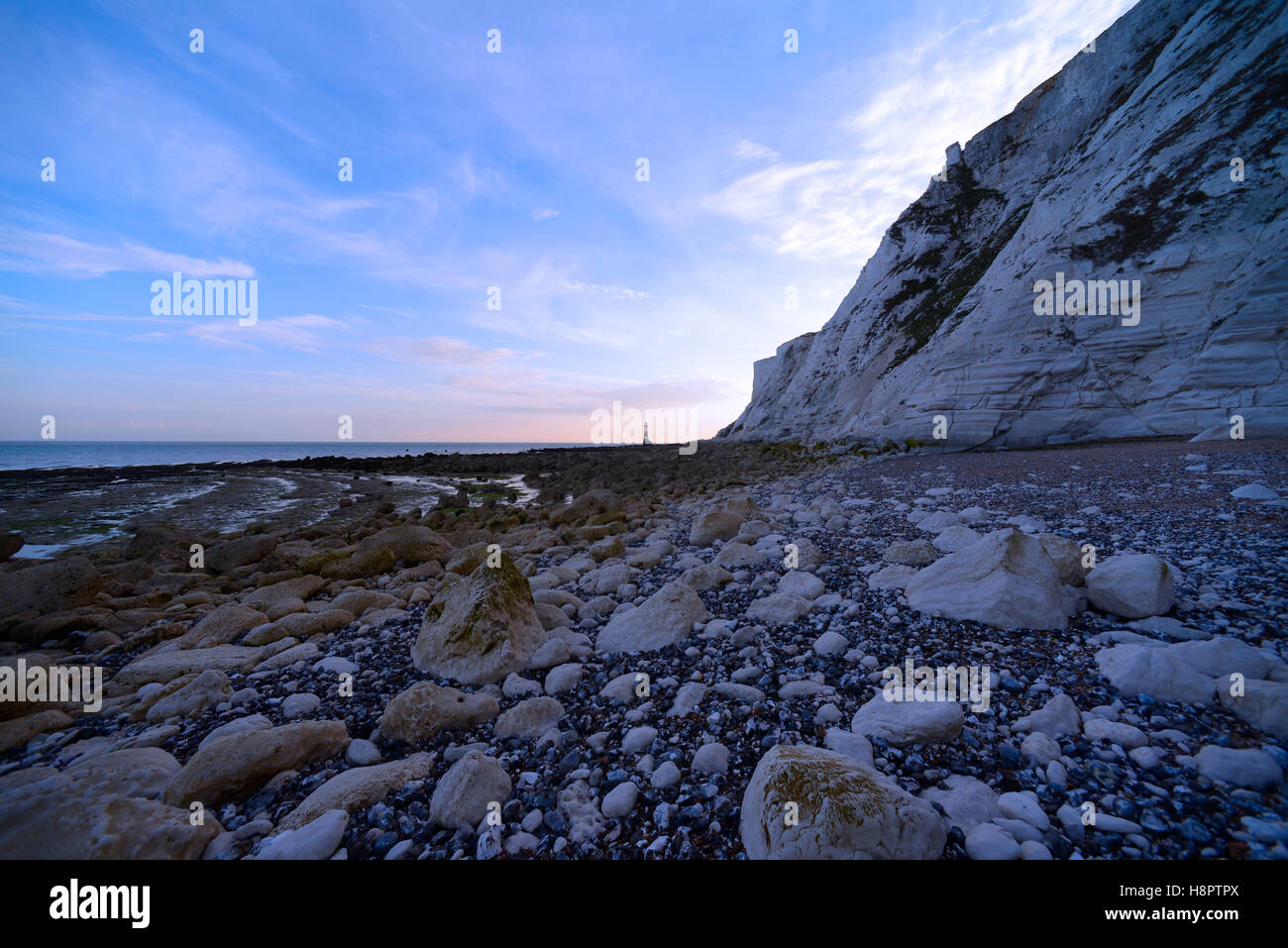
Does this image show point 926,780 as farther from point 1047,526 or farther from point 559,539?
point 559,539

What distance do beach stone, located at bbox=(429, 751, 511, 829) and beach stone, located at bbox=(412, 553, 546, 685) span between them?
5.19 feet

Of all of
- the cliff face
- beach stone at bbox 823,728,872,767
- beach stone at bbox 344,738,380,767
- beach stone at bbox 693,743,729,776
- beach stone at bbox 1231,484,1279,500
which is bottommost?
beach stone at bbox 344,738,380,767

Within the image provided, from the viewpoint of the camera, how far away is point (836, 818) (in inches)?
82.7

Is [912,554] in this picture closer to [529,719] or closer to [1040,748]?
[1040,748]

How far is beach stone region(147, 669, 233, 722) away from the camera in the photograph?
405 centimetres

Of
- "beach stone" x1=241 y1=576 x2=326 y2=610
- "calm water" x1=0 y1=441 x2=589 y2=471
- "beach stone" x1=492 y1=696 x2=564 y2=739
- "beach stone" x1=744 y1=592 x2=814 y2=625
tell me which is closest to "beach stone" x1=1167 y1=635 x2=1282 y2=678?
"beach stone" x1=744 y1=592 x2=814 y2=625

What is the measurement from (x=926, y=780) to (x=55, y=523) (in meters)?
27.1

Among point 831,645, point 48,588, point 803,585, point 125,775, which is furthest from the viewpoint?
point 48,588

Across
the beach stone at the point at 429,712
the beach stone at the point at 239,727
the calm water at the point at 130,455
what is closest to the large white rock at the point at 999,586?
the beach stone at the point at 429,712

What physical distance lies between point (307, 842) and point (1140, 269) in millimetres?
31638

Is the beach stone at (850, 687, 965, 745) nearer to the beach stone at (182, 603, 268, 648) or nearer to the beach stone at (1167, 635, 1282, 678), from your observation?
the beach stone at (1167, 635, 1282, 678)

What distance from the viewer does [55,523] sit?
54.5ft

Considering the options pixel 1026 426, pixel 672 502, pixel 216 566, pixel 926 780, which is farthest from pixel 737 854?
pixel 1026 426

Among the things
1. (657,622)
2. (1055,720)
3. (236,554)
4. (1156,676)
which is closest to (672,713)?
(657,622)
